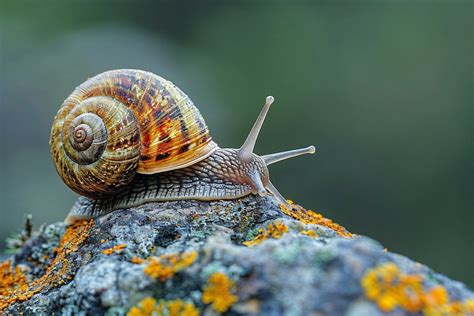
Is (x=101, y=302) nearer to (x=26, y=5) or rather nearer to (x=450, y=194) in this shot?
(x=450, y=194)

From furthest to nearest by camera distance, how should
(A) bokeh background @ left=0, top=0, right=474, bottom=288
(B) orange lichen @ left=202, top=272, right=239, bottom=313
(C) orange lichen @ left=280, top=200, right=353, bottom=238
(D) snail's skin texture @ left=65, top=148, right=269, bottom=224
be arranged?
(A) bokeh background @ left=0, top=0, right=474, bottom=288
(D) snail's skin texture @ left=65, top=148, right=269, bottom=224
(C) orange lichen @ left=280, top=200, right=353, bottom=238
(B) orange lichen @ left=202, top=272, right=239, bottom=313

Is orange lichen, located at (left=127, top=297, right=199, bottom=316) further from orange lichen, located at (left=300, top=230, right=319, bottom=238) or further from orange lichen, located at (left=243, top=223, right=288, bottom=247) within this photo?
orange lichen, located at (left=300, top=230, right=319, bottom=238)

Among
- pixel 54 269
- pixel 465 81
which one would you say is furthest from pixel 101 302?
pixel 465 81

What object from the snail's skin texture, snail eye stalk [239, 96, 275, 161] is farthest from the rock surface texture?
snail eye stalk [239, 96, 275, 161]

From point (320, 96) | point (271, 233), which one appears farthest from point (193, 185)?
point (320, 96)

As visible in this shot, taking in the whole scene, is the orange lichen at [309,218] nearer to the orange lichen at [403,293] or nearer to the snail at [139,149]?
the snail at [139,149]

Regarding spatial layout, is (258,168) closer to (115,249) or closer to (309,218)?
(309,218)
